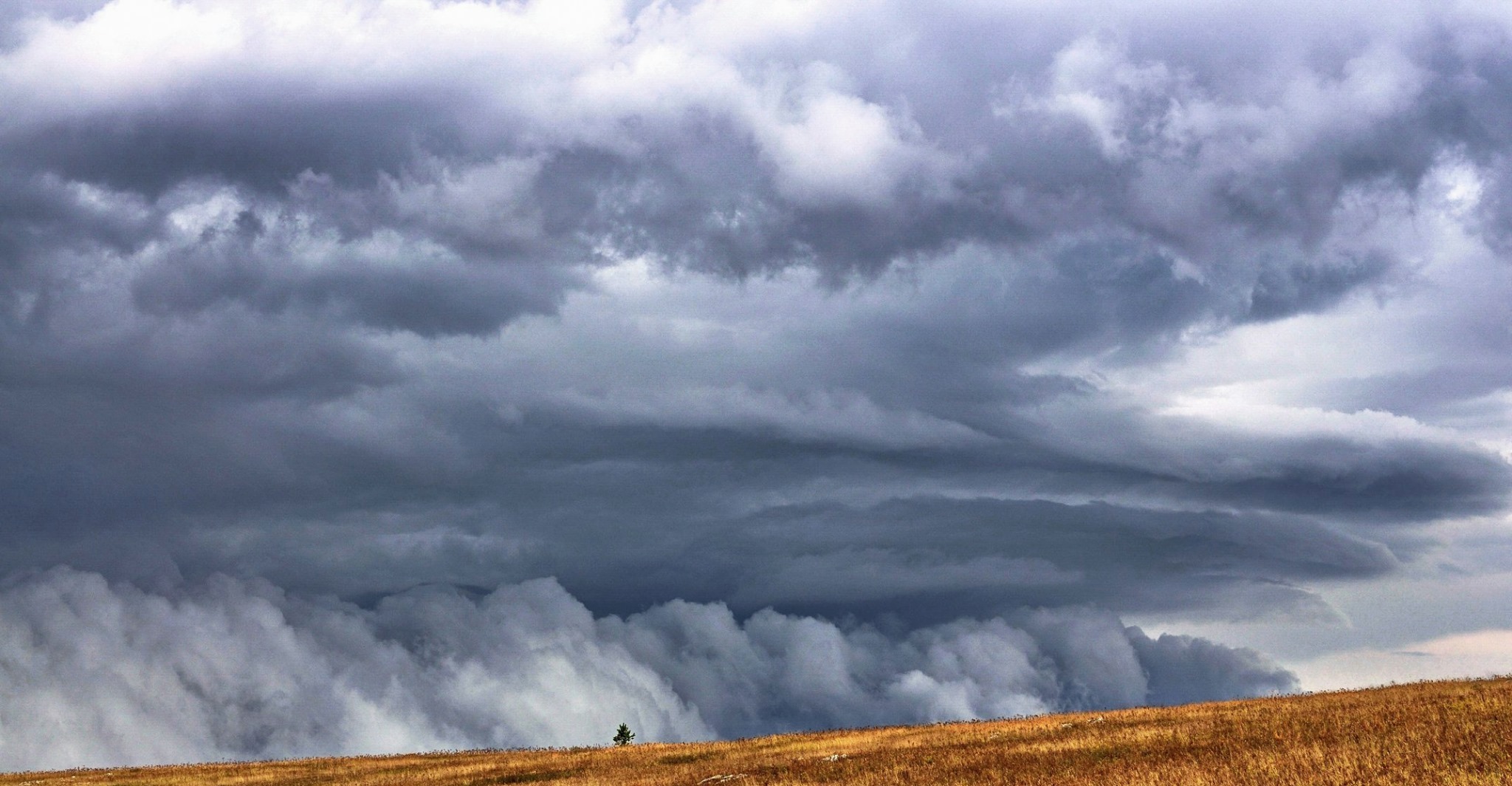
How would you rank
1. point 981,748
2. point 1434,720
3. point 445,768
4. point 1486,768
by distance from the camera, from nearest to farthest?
point 1486,768 < point 1434,720 < point 981,748 < point 445,768

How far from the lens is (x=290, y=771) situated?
48.4 metres

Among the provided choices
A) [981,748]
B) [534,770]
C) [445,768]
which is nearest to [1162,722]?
[981,748]

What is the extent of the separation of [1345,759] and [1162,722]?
1399 centimetres

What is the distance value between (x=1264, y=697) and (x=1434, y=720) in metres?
16.5

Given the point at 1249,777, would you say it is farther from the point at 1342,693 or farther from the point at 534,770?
the point at 534,770

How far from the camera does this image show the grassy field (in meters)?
23.4

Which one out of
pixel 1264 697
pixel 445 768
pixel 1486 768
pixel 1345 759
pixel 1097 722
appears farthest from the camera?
pixel 445 768

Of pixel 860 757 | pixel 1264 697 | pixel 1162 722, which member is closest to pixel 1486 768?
pixel 1162 722

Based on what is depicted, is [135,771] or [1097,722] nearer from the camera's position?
[1097,722]

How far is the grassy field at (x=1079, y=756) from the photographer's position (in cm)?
2336

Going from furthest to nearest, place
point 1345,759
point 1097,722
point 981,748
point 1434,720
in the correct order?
point 1097,722 < point 981,748 < point 1434,720 < point 1345,759

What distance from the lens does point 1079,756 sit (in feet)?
100

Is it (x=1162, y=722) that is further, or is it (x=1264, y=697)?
(x=1264, y=697)

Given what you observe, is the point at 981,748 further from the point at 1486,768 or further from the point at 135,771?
the point at 135,771
